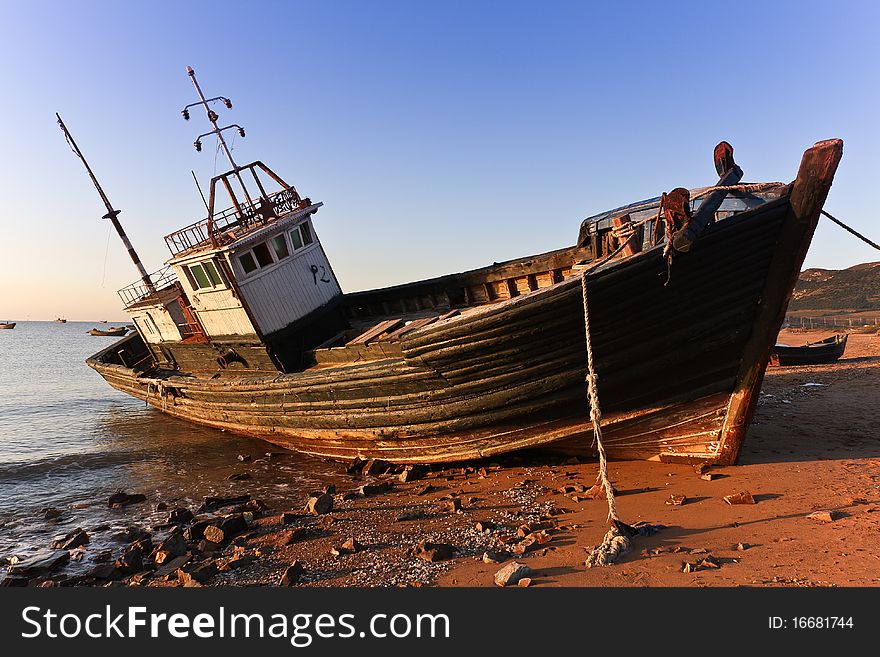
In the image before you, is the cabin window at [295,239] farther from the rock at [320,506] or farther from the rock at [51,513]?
the rock at [51,513]

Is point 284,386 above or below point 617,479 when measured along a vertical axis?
above

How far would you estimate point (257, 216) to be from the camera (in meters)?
12.5

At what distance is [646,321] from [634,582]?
385 centimetres

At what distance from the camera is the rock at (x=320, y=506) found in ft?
25.2

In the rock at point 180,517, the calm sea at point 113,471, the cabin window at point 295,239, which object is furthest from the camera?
the cabin window at point 295,239

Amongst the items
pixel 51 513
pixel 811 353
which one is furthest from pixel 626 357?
pixel 811 353

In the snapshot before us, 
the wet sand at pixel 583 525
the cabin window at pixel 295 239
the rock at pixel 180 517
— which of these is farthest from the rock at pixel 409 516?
the cabin window at pixel 295 239

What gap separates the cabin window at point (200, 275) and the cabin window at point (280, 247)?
5.39 feet

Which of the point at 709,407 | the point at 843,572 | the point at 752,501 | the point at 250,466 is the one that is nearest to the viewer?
the point at 843,572

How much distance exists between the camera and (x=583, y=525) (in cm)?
602

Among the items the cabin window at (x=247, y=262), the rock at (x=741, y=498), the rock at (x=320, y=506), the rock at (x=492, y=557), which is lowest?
the rock at (x=741, y=498)

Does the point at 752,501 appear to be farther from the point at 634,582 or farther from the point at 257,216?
the point at 257,216

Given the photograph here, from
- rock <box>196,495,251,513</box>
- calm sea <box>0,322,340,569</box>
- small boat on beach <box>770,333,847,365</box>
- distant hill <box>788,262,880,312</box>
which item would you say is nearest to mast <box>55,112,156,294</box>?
calm sea <box>0,322,340,569</box>

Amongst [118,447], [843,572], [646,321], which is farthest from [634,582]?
[118,447]
